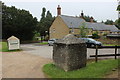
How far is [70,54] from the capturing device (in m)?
6.74

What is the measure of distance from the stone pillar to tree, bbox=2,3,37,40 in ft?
110

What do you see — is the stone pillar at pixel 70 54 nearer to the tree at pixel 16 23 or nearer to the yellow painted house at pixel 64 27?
the yellow painted house at pixel 64 27

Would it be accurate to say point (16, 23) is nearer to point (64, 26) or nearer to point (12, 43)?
point (64, 26)

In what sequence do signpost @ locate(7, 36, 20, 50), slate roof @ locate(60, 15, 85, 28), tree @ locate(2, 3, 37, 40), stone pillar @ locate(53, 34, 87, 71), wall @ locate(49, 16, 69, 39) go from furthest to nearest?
tree @ locate(2, 3, 37, 40) → slate roof @ locate(60, 15, 85, 28) → wall @ locate(49, 16, 69, 39) → signpost @ locate(7, 36, 20, 50) → stone pillar @ locate(53, 34, 87, 71)

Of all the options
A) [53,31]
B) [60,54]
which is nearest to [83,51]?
[60,54]

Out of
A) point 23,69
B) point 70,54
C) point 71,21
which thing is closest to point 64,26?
point 71,21

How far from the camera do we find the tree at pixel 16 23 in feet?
124

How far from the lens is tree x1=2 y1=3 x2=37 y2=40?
1484 inches

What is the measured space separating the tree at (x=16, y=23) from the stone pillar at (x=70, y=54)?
3341cm

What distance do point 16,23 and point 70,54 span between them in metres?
34.7

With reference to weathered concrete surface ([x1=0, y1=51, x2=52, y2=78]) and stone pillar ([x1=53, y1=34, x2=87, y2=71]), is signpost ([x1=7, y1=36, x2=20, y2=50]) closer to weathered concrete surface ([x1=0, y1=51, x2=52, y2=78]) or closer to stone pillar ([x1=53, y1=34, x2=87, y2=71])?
weathered concrete surface ([x1=0, y1=51, x2=52, y2=78])

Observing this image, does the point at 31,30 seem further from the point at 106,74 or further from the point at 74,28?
the point at 106,74

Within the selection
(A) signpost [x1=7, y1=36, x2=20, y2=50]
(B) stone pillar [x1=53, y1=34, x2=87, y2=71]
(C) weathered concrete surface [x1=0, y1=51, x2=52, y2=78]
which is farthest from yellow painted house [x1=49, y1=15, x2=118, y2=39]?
(B) stone pillar [x1=53, y1=34, x2=87, y2=71]

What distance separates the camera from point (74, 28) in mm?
34906
